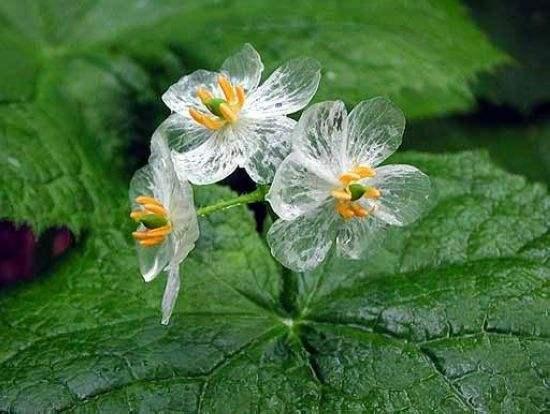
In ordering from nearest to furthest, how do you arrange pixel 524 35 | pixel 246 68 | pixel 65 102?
pixel 246 68 → pixel 65 102 → pixel 524 35

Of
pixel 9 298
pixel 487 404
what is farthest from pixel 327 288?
pixel 9 298

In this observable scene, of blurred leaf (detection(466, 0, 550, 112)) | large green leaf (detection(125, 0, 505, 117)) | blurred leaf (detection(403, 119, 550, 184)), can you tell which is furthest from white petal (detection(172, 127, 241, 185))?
blurred leaf (detection(466, 0, 550, 112))

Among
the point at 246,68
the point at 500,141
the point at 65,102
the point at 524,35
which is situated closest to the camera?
the point at 246,68

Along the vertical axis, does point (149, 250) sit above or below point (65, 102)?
above

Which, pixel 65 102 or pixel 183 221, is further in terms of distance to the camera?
pixel 65 102

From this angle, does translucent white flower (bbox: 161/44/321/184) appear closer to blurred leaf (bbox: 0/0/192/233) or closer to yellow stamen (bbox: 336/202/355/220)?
yellow stamen (bbox: 336/202/355/220)

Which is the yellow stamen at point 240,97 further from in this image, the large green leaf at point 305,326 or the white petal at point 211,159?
the large green leaf at point 305,326

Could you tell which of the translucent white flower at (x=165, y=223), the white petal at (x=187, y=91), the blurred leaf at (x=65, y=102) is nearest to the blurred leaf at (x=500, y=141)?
the blurred leaf at (x=65, y=102)

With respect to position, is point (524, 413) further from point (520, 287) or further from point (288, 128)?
point (288, 128)

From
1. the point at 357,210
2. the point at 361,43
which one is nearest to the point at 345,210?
the point at 357,210

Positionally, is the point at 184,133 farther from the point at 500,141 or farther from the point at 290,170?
the point at 500,141
